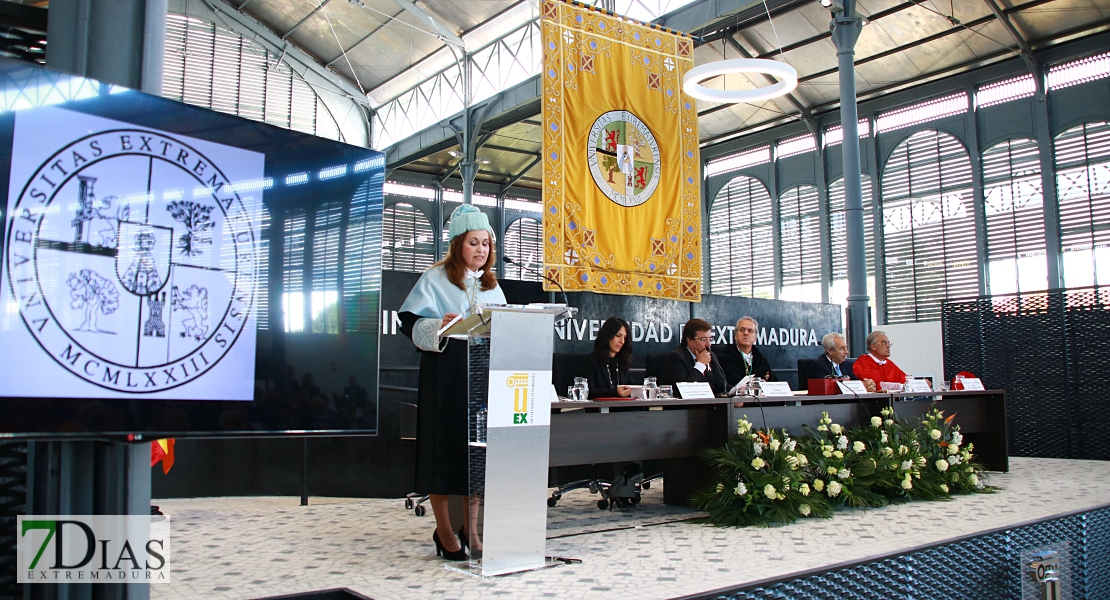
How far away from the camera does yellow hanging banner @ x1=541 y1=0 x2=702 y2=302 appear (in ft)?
18.8

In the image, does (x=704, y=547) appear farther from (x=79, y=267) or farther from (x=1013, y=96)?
(x=1013, y=96)

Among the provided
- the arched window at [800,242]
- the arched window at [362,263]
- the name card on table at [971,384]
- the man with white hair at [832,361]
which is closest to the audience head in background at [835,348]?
the man with white hair at [832,361]

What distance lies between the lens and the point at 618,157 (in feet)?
19.9

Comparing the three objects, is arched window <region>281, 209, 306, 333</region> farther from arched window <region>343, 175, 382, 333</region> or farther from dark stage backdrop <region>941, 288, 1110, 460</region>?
dark stage backdrop <region>941, 288, 1110, 460</region>

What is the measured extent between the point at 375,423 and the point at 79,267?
29.2 inches

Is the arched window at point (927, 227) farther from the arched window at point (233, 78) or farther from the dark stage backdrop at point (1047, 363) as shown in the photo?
the arched window at point (233, 78)

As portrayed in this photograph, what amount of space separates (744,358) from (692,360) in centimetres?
72

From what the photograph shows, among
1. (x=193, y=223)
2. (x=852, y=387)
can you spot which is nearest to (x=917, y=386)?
(x=852, y=387)

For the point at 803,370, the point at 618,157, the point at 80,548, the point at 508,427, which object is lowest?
the point at 80,548

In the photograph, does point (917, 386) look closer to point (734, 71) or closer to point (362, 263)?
point (734, 71)

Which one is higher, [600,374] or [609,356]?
[609,356]

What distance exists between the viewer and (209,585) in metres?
2.60

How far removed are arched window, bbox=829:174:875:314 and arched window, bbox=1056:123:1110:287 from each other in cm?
273

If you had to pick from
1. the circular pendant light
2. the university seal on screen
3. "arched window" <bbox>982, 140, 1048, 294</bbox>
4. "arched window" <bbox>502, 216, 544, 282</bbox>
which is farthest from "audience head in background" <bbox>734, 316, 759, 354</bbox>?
"arched window" <bbox>502, 216, 544, 282</bbox>
